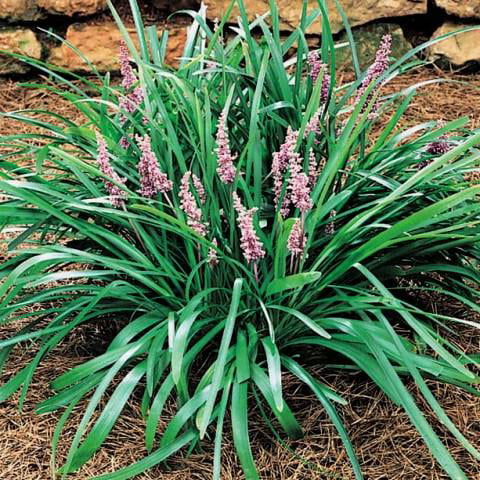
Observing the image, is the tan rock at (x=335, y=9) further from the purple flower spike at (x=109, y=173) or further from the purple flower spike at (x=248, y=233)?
the purple flower spike at (x=248, y=233)

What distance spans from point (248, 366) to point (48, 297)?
583 millimetres

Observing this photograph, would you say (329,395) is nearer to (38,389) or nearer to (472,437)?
(472,437)

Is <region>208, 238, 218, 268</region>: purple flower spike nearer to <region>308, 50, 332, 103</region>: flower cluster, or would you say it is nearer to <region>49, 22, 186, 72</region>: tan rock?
<region>308, 50, 332, 103</region>: flower cluster

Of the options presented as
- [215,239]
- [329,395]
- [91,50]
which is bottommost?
[91,50]

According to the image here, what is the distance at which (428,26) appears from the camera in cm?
431

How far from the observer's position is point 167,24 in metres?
4.13

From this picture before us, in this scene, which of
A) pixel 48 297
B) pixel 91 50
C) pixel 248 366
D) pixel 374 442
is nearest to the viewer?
pixel 248 366

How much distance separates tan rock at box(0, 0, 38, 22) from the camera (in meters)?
4.10

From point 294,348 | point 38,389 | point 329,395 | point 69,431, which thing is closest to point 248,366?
point 329,395

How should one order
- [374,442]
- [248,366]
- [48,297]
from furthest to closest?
1. [48,297]
2. [374,442]
3. [248,366]

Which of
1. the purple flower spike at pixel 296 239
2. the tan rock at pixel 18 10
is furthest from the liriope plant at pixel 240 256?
the tan rock at pixel 18 10

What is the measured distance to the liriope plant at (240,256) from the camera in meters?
1.82

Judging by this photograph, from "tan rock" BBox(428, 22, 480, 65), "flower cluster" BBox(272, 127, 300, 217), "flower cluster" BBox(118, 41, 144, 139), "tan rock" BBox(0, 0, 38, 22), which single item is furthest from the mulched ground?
"tan rock" BBox(0, 0, 38, 22)

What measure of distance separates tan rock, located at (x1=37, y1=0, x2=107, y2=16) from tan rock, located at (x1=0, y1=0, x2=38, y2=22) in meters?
0.04
